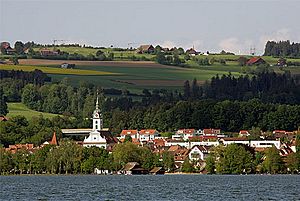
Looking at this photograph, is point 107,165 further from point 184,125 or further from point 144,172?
point 184,125

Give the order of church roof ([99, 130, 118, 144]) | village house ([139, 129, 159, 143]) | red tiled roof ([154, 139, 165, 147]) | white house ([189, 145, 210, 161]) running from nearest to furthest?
white house ([189, 145, 210, 161]) → red tiled roof ([154, 139, 165, 147]) → church roof ([99, 130, 118, 144]) → village house ([139, 129, 159, 143])

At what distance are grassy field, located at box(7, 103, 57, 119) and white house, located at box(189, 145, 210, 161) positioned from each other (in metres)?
39.9

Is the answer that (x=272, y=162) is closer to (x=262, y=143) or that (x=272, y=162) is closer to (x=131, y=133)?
(x=262, y=143)

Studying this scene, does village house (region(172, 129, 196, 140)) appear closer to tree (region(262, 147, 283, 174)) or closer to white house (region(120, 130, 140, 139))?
white house (region(120, 130, 140, 139))

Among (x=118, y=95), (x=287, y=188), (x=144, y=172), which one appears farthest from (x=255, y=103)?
(x=287, y=188)

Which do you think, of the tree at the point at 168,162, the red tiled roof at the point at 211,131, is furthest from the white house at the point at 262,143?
the tree at the point at 168,162

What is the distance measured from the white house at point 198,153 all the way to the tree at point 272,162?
17589 millimetres

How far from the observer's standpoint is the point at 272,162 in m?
124

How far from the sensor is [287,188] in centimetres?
8019

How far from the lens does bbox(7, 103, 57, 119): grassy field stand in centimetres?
18182

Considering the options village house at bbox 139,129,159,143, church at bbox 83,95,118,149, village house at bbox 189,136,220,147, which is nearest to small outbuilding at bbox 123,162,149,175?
church at bbox 83,95,118,149

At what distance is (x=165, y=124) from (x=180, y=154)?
35560mm

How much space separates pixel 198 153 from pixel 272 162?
76.1 feet

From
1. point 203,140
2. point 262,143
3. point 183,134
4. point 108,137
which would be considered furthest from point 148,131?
point 262,143
